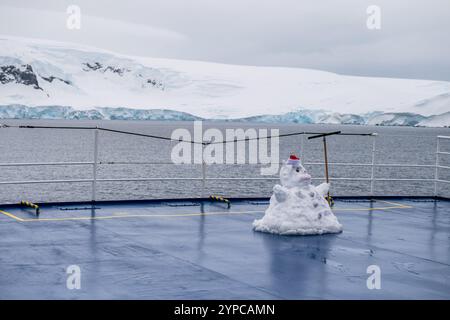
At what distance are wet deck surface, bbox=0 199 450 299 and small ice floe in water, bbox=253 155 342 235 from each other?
209 millimetres

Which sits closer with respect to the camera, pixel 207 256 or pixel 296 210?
pixel 207 256

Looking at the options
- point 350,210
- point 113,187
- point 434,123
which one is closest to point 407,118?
point 434,123

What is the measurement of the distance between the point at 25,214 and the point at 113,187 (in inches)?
1329

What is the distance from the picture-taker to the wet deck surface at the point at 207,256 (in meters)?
6.62

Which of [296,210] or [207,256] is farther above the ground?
[296,210]

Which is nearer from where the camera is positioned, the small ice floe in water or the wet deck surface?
the wet deck surface

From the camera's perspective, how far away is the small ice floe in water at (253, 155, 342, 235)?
9797 mm

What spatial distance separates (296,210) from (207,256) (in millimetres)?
2193

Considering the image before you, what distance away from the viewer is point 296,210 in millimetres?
9891

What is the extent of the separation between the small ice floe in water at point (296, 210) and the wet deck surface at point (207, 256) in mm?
209

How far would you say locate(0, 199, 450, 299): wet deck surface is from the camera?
6.62 metres

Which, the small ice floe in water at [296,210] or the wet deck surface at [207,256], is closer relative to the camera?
the wet deck surface at [207,256]

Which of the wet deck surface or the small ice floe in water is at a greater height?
the small ice floe in water
